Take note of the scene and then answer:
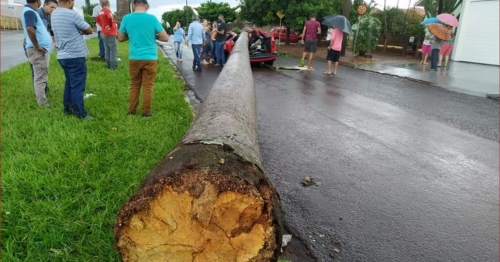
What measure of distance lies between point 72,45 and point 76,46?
5 cm

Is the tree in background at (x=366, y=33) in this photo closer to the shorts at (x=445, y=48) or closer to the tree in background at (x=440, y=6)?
the shorts at (x=445, y=48)

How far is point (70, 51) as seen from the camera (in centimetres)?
498

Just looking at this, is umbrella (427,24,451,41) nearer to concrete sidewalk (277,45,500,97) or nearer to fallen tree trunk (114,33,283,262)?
concrete sidewalk (277,45,500,97)

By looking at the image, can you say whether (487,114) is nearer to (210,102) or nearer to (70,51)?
(210,102)

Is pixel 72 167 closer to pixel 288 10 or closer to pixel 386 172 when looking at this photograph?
pixel 386 172

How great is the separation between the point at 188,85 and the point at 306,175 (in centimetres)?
575

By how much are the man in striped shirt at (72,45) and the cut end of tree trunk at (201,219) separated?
3.81 meters

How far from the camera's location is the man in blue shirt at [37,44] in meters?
5.15

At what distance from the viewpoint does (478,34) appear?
1692cm

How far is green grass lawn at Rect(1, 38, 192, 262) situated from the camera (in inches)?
105

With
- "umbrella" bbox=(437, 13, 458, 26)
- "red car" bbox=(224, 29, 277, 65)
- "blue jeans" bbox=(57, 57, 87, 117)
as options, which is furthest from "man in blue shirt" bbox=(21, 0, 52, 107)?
"umbrella" bbox=(437, 13, 458, 26)

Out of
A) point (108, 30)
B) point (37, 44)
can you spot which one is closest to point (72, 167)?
point (37, 44)

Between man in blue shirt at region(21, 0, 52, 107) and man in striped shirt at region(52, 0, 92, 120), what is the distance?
0.48 m

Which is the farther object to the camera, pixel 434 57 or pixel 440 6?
pixel 440 6
